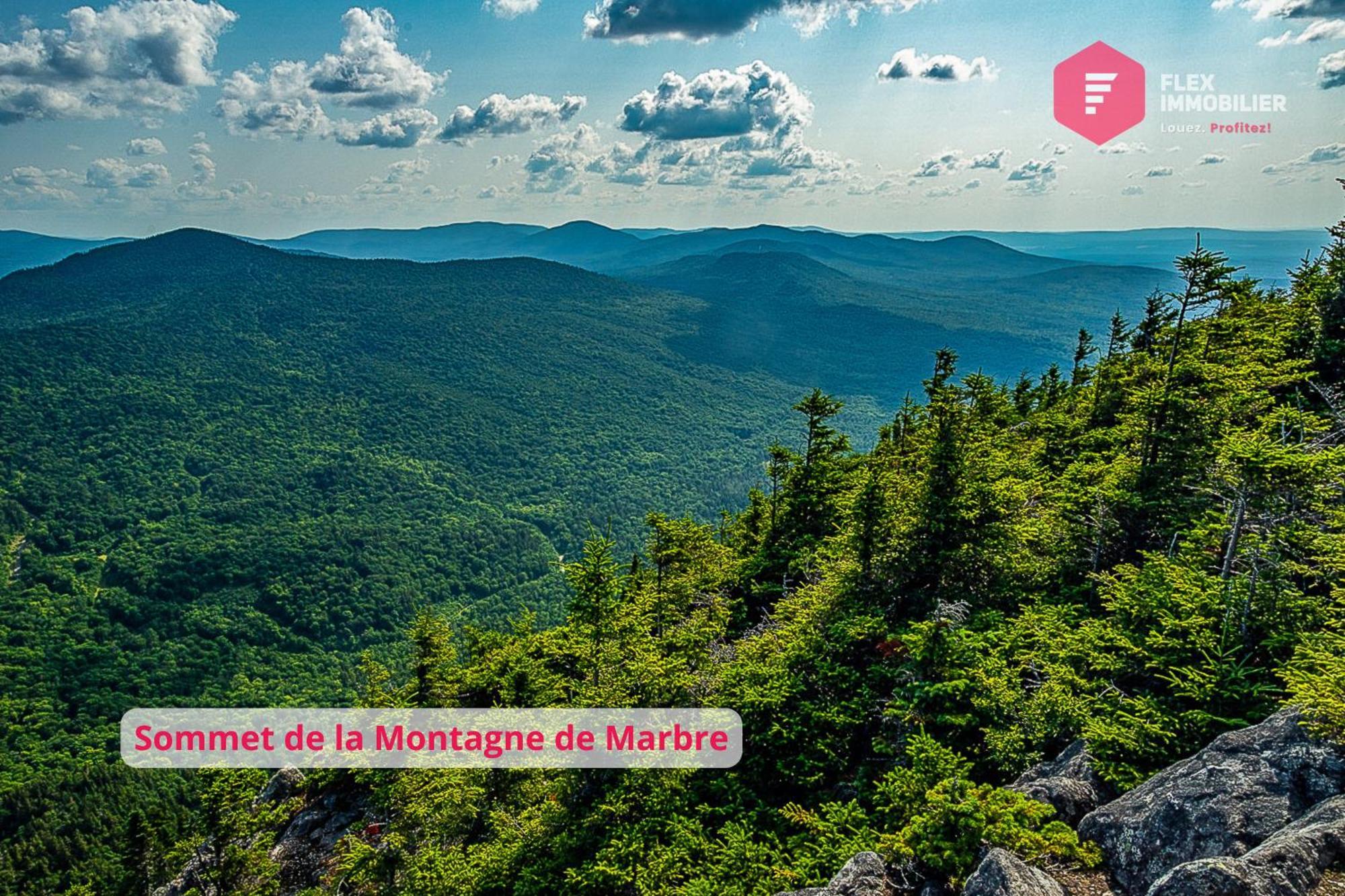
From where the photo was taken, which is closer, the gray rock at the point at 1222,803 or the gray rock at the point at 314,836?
the gray rock at the point at 1222,803

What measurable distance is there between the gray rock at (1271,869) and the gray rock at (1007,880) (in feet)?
5.32

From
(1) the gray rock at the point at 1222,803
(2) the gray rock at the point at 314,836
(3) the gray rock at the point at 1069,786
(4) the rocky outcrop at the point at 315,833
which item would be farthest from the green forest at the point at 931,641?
(2) the gray rock at the point at 314,836

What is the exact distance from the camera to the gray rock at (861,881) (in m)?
11.2

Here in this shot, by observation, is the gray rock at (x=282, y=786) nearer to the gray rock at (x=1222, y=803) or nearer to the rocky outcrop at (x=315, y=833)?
the rocky outcrop at (x=315, y=833)

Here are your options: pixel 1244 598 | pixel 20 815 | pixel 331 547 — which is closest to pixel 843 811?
pixel 1244 598

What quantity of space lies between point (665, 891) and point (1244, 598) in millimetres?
14100

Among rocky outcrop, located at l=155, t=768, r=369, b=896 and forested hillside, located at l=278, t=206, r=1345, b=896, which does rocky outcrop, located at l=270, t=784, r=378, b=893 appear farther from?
forested hillside, located at l=278, t=206, r=1345, b=896

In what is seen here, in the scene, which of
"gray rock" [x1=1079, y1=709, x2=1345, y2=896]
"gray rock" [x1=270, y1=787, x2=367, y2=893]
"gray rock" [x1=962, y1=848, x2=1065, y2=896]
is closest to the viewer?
"gray rock" [x1=962, y1=848, x2=1065, y2=896]

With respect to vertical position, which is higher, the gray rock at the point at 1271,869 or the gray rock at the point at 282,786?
the gray rock at the point at 1271,869

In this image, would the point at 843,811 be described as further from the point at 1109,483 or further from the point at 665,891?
the point at 1109,483

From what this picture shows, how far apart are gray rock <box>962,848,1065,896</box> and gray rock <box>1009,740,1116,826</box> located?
2027 mm

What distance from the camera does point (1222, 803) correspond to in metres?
10.0

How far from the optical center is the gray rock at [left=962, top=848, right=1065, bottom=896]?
30.9 ft

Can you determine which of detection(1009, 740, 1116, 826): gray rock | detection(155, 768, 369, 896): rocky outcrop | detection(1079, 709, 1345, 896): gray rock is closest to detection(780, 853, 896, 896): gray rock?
detection(1009, 740, 1116, 826): gray rock
